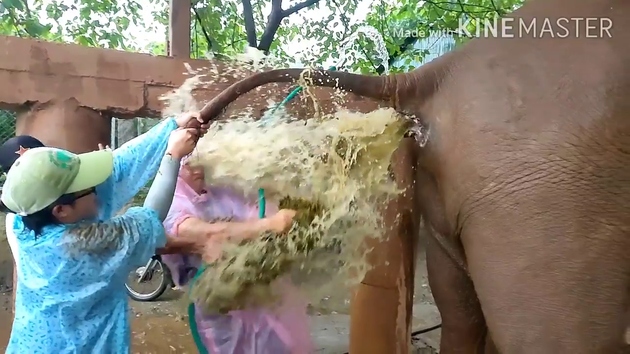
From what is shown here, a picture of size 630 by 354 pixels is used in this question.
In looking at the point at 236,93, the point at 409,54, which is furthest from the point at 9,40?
the point at 409,54

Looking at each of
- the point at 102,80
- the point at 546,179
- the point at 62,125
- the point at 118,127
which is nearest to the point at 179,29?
the point at 102,80

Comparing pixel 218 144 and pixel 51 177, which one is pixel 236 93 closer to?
pixel 218 144

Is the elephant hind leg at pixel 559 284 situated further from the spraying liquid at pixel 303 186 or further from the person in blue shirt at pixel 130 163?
the person in blue shirt at pixel 130 163

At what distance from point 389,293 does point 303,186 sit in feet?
1.83

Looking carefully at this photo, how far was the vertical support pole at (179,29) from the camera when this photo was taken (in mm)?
2328

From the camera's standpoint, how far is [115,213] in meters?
1.75

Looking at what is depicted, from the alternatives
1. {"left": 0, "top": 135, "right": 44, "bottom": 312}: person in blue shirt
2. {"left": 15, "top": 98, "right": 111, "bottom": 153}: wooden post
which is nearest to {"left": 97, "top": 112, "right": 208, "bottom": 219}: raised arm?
{"left": 0, "top": 135, "right": 44, "bottom": 312}: person in blue shirt

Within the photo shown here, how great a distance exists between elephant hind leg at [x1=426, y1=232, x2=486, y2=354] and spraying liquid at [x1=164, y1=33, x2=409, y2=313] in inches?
7.9

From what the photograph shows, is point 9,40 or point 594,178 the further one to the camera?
point 9,40

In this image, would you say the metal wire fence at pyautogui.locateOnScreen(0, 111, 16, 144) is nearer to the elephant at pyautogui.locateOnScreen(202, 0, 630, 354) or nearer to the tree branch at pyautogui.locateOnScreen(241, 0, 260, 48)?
the tree branch at pyautogui.locateOnScreen(241, 0, 260, 48)

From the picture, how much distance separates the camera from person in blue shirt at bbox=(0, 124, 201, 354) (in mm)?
1442

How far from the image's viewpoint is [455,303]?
184 cm

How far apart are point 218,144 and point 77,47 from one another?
656mm

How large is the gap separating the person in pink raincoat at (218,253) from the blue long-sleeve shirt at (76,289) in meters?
0.30
